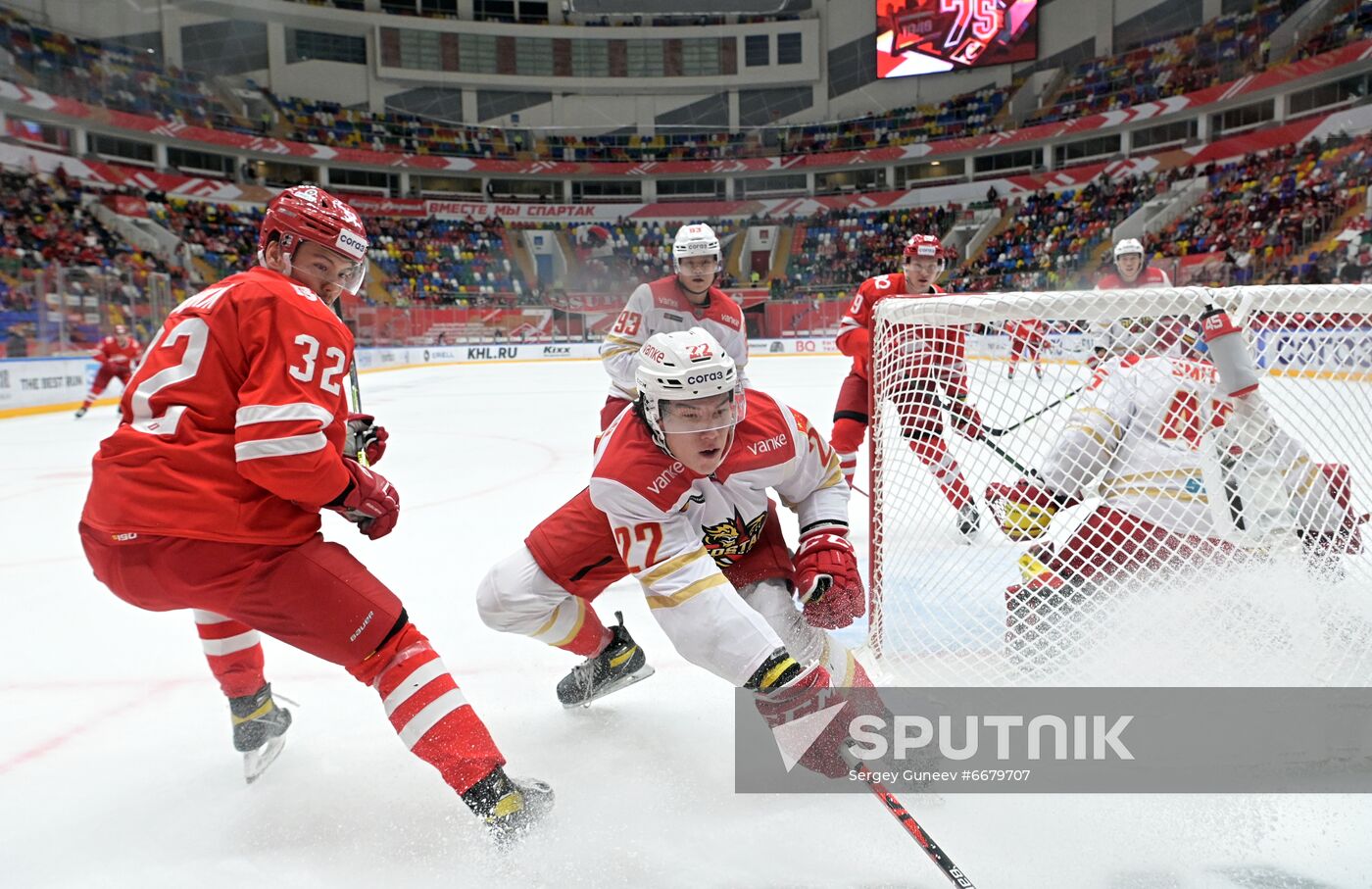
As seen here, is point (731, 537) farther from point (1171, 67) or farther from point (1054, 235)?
point (1171, 67)

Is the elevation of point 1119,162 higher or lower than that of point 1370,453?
higher

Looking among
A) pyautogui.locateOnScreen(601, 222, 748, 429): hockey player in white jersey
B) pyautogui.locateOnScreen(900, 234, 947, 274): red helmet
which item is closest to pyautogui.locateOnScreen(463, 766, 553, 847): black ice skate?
pyautogui.locateOnScreen(601, 222, 748, 429): hockey player in white jersey

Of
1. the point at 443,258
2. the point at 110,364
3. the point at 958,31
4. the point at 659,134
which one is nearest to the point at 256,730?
the point at 110,364

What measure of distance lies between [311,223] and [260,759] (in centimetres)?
107

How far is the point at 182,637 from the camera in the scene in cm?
262

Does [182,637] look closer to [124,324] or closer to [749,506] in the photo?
[749,506]

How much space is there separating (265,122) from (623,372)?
22.1 metres

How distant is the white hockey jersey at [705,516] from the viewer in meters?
1.57

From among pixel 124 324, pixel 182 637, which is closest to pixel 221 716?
pixel 182 637

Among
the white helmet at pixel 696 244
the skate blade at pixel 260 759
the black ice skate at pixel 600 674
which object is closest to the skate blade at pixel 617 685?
the black ice skate at pixel 600 674

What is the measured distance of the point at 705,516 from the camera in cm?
187

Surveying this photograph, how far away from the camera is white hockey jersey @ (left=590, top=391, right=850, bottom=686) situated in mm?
1568

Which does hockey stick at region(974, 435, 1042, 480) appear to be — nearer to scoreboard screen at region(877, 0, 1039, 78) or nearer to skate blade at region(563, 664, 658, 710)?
skate blade at region(563, 664, 658, 710)

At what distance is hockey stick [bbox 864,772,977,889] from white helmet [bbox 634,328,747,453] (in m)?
0.66
